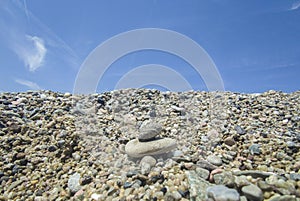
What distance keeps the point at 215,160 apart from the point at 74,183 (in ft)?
7.20

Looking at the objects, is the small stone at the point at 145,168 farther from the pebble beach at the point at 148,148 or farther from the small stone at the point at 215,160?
the small stone at the point at 215,160

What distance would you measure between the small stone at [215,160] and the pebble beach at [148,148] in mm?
16

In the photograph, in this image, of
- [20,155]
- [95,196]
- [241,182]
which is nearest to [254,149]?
[241,182]

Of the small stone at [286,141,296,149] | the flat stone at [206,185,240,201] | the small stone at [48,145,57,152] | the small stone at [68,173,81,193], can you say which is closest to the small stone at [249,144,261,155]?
the small stone at [286,141,296,149]

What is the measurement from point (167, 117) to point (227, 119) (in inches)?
55.8

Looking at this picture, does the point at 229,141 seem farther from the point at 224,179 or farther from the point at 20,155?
the point at 20,155

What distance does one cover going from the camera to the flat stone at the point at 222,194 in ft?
7.12

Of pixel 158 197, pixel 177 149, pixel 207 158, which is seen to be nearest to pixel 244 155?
pixel 207 158

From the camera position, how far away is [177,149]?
3910 mm

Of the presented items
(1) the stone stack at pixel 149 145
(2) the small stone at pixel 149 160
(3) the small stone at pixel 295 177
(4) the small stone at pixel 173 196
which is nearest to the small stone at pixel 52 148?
(1) the stone stack at pixel 149 145

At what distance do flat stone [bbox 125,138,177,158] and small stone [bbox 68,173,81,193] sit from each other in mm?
890

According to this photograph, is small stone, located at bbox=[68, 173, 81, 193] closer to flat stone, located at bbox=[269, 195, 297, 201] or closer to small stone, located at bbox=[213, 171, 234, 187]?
small stone, located at bbox=[213, 171, 234, 187]

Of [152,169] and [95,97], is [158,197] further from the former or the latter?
[95,97]

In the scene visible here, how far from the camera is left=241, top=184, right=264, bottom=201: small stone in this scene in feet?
7.43
